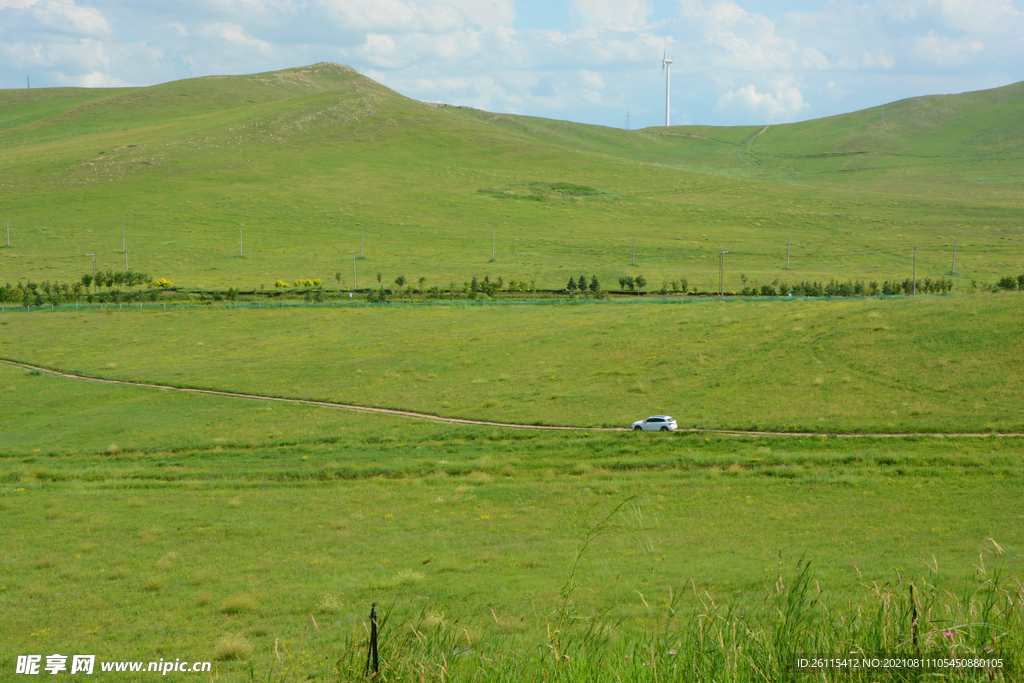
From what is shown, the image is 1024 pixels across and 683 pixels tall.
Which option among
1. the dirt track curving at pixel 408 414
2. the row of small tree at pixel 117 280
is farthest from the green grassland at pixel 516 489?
the row of small tree at pixel 117 280

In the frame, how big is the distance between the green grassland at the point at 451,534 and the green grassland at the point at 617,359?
5.12 meters

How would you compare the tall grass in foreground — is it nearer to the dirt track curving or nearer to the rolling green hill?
the dirt track curving

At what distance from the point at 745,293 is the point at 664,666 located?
306 feet

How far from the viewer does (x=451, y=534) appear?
24859 millimetres

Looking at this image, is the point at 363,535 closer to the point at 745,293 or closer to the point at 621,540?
the point at 621,540

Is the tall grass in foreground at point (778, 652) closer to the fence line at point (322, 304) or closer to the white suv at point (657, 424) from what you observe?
the white suv at point (657, 424)

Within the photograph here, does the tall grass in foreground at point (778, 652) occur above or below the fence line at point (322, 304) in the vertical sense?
below

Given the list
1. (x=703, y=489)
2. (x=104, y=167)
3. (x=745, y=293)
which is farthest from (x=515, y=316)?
(x=104, y=167)

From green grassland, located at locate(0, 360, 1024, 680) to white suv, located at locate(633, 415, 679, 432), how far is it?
3.46ft

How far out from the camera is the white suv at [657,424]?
3881cm

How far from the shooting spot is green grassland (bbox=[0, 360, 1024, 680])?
47.0 feet

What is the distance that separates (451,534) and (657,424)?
1750 centimetres

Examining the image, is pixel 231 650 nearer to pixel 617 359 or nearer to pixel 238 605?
pixel 238 605

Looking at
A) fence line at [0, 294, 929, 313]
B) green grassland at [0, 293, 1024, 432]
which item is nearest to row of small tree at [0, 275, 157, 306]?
fence line at [0, 294, 929, 313]
